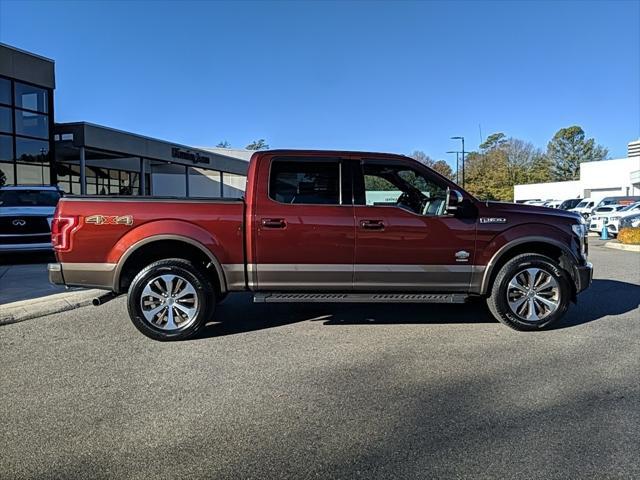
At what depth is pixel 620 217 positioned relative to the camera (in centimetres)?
2205

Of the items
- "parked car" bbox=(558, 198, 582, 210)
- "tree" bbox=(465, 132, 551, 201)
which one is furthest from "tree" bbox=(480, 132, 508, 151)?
"parked car" bbox=(558, 198, 582, 210)

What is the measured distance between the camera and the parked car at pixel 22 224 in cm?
1195

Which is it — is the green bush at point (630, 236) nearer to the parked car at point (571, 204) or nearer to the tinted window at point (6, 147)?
the parked car at point (571, 204)

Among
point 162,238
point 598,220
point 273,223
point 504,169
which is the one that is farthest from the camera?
point 504,169

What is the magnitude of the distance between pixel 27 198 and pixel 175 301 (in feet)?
31.5

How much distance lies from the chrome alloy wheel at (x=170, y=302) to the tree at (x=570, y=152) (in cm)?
9235

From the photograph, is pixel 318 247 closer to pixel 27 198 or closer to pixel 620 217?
pixel 27 198

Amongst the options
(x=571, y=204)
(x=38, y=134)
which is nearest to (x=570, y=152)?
(x=571, y=204)

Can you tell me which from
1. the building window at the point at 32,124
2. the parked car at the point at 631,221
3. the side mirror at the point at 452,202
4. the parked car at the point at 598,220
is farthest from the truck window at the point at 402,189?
the building window at the point at 32,124

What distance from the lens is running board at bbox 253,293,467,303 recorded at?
581 cm

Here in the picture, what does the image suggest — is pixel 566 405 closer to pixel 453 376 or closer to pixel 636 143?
pixel 453 376

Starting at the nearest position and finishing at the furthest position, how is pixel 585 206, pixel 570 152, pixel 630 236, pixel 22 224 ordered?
pixel 22 224 → pixel 630 236 → pixel 585 206 → pixel 570 152

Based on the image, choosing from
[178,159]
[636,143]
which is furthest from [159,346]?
[636,143]

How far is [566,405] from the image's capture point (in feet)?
12.9
